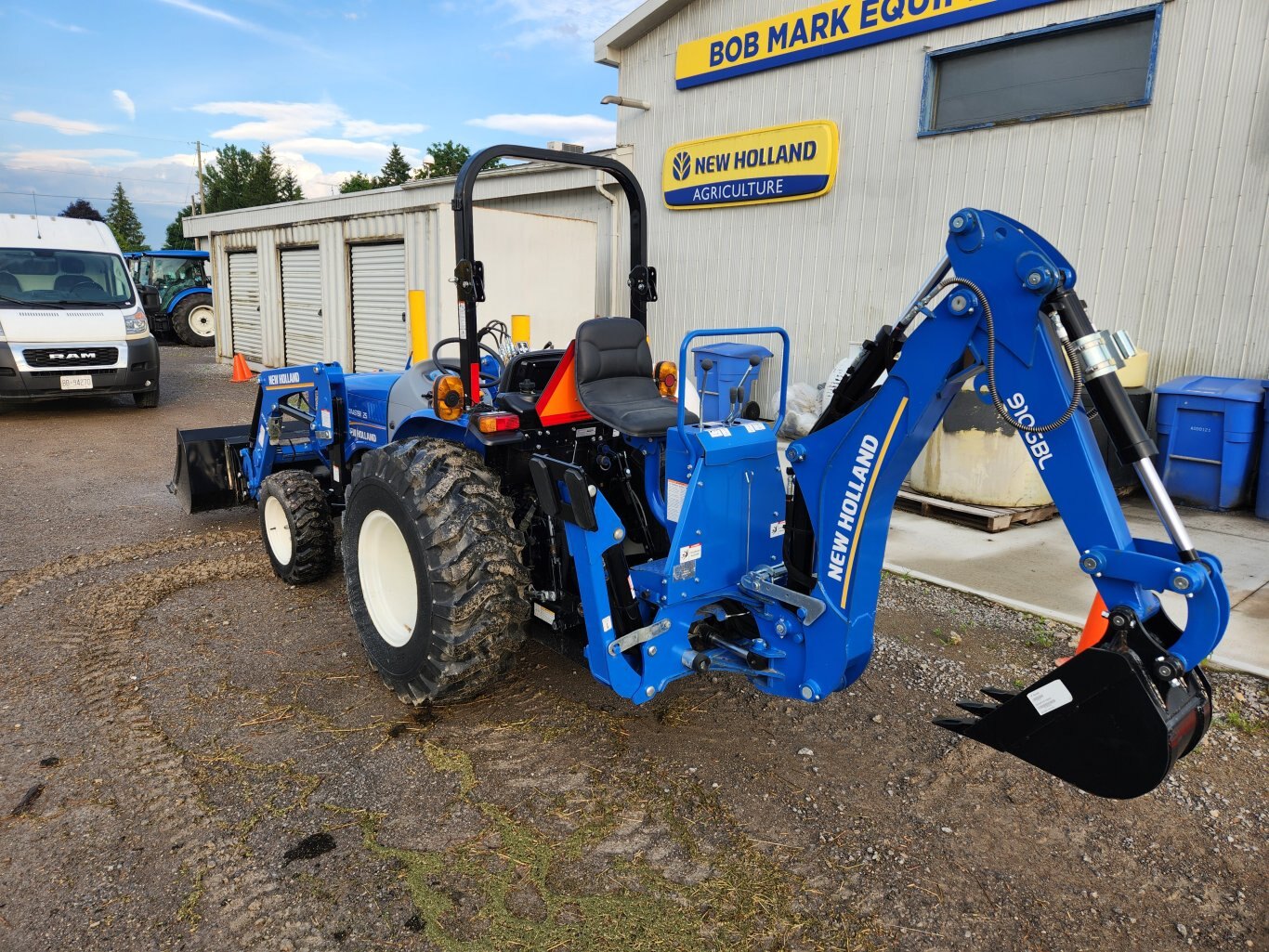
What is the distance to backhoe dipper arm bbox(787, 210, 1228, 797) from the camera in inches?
76.0

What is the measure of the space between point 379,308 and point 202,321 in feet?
33.8

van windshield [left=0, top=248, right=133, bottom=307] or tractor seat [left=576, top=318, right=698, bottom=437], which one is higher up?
van windshield [left=0, top=248, right=133, bottom=307]

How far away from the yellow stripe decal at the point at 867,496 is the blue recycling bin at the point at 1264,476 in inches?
207

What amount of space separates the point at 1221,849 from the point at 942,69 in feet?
23.8

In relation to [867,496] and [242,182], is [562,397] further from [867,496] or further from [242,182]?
[242,182]

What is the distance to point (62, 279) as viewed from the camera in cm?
1059

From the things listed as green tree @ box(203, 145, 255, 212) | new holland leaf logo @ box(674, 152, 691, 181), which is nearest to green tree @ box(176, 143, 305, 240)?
green tree @ box(203, 145, 255, 212)

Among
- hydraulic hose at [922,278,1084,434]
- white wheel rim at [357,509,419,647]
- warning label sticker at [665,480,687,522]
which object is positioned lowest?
white wheel rim at [357,509,419,647]

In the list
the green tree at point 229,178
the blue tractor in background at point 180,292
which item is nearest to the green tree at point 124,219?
the green tree at point 229,178

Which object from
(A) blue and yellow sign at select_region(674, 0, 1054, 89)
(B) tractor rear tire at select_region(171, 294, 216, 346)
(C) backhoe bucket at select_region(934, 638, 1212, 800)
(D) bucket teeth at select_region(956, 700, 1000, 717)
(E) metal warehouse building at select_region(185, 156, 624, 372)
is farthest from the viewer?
(B) tractor rear tire at select_region(171, 294, 216, 346)

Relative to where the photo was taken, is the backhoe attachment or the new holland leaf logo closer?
the backhoe attachment

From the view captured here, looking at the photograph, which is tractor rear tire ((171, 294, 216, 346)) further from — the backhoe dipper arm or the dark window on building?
the backhoe dipper arm

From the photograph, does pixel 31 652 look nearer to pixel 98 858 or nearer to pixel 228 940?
pixel 98 858

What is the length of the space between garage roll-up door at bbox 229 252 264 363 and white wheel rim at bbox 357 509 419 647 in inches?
546
